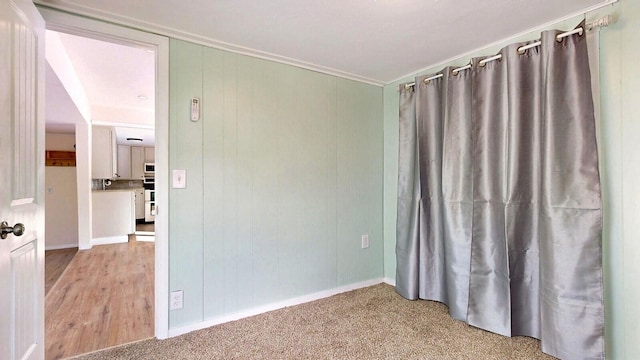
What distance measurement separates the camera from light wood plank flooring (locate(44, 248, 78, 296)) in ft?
11.4

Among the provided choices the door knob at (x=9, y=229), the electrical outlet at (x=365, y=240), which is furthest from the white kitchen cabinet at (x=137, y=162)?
the door knob at (x=9, y=229)

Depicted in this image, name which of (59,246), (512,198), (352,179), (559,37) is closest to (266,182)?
(352,179)

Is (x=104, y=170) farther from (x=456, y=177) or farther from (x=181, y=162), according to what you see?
(x=456, y=177)

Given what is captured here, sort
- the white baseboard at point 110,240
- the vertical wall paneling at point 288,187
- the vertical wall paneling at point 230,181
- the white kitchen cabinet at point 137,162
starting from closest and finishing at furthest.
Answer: the vertical wall paneling at point 230,181, the vertical wall paneling at point 288,187, the white baseboard at point 110,240, the white kitchen cabinet at point 137,162

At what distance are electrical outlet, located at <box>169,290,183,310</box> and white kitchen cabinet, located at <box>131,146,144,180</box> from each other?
699 cm

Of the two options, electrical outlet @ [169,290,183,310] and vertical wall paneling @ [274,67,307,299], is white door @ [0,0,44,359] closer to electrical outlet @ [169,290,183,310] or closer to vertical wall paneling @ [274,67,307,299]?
electrical outlet @ [169,290,183,310]

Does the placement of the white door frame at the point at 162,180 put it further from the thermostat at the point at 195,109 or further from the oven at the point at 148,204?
the oven at the point at 148,204

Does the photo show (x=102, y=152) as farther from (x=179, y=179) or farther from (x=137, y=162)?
(x=179, y=179)

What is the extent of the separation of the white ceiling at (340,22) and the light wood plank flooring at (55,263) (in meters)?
3.04

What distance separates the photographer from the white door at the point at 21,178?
A: 1229 millimetres

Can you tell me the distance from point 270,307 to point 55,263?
3655mm

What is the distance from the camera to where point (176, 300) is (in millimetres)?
2166

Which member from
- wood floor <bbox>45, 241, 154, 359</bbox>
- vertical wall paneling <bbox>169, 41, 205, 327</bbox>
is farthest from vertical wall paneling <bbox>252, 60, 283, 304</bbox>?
wood floor <bbox>45, 241, 154, 359</bbox>

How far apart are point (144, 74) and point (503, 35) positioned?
3553mm
